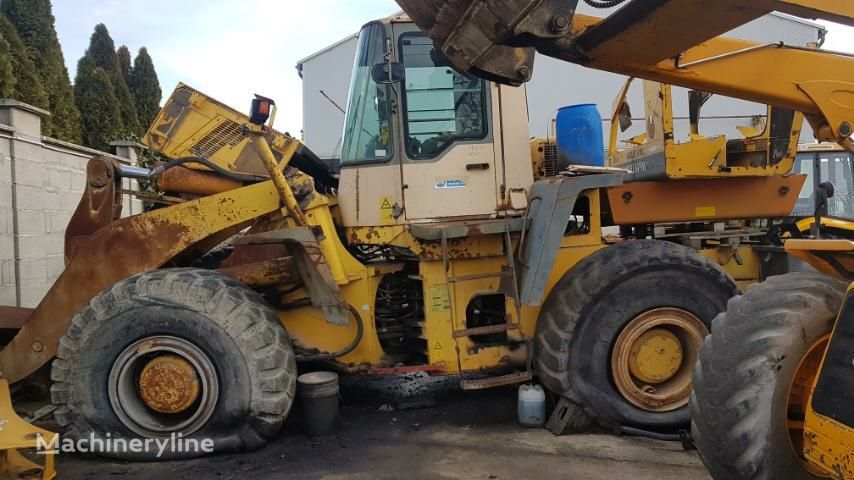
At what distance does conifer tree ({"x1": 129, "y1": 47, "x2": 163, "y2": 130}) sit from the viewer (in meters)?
14.1

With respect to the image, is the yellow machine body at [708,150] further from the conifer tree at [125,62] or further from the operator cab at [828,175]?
the conifer tree at [125,62]

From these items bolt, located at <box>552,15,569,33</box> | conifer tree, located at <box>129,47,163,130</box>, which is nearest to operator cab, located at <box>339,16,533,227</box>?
bolt, located at <box>552,15,569,33</box>

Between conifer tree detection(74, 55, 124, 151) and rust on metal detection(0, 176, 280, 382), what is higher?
conifer tree detection(74, 55, 124, 151)

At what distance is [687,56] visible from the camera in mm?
3102

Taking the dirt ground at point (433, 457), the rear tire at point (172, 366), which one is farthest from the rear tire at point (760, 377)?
the rear tire at point (172, 366)

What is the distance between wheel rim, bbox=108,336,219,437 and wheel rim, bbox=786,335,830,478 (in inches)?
132

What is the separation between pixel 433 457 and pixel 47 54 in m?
9.05

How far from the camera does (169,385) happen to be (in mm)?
4137

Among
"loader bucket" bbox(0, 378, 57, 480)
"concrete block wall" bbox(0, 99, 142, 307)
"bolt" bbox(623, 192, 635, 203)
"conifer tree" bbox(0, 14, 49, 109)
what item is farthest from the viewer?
"conifer tree" bbox(0, 14, 49, 109)

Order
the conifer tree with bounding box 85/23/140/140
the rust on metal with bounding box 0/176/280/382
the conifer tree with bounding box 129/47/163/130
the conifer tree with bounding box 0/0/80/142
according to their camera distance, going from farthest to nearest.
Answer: the conifer tree with bounding box 129/47/163/130 → the conifer tree with bounding box 85/23/140/140 → the conifer tree with bounding box 0/0/80/142 → the rust on metal with bounding box 0/176/280/382

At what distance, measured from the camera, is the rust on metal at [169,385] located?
4.14m

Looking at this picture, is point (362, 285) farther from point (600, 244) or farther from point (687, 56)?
point (687, 56)

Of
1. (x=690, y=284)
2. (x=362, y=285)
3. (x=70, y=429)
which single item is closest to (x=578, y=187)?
(x=690, y=284)

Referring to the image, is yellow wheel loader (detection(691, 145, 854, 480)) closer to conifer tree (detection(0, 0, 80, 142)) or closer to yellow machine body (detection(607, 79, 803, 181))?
yellow machine body (detection(607, 79, 803, 181))
